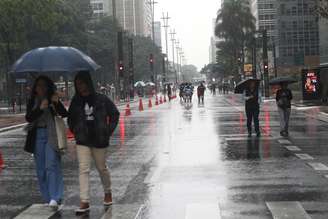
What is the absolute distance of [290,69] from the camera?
10644cm

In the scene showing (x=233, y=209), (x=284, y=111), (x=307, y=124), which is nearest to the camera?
(x=233, y=209)

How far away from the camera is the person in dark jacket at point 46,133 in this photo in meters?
8.50

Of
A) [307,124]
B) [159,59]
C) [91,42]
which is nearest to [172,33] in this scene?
[159,59]

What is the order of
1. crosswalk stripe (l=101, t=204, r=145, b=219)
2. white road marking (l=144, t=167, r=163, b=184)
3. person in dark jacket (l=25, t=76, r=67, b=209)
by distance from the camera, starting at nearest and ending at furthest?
crosswalk stripe (l=101, t=204, r=145, b=219) < person in dark jacket (l=25, t=76, r=67, b=209) < white road marking (l=144, t=167, r=163, b=184)

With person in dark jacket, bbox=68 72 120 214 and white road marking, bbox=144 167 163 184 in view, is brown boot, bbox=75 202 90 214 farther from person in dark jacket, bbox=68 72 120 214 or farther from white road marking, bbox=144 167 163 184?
white road marking, bbox=144 167 163 184

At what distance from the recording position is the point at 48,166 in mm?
8492

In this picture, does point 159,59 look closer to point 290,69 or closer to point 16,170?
point 290,69

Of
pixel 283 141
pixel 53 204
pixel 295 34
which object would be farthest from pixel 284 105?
pixel 295 34

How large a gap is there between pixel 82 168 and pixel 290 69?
10054 centimetres

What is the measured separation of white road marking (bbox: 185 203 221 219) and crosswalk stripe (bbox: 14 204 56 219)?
1.68 m

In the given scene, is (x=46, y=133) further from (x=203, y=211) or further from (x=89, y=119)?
(x=203, y=211)

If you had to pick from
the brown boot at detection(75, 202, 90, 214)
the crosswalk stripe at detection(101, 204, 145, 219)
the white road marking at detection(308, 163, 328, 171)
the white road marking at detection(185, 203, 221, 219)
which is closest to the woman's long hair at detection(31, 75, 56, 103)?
the brown boot at detection(75, 202, 90, 214)

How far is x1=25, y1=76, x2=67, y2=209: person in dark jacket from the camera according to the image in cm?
850

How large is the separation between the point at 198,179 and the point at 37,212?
10.4ft
